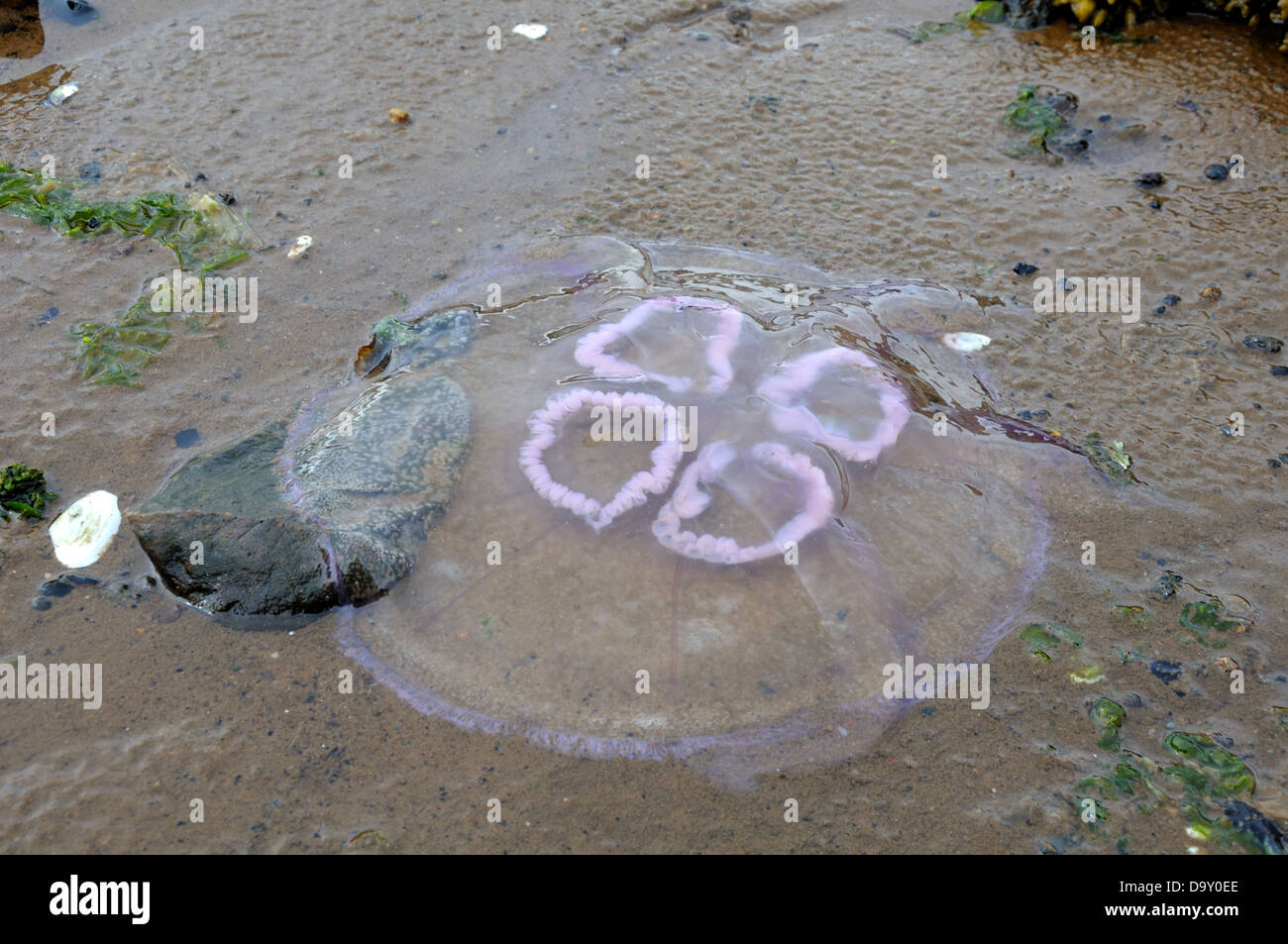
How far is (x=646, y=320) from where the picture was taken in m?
4.26

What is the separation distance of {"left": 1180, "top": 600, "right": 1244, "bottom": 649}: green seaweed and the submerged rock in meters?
2.99

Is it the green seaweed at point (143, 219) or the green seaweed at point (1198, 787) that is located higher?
the green seaweed at point (143, 219)

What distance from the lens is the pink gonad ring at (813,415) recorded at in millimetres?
3848

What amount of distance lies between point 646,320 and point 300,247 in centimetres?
238

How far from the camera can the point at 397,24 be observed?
6984 millimetres

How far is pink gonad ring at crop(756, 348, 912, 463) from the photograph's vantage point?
3.85 m

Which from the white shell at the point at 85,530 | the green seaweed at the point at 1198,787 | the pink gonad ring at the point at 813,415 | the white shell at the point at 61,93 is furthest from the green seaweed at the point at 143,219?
the green seaweed at the point at 1198,787

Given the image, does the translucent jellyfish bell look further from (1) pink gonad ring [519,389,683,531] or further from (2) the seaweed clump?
(2) the seaweed clump

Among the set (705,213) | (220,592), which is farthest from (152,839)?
(705,213)

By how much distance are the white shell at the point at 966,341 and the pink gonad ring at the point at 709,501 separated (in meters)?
1.54

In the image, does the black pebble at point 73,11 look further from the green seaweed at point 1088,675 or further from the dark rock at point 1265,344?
the dark rock at point 1265,344

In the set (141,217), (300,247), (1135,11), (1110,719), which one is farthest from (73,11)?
(1110,719)

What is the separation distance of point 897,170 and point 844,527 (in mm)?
3152

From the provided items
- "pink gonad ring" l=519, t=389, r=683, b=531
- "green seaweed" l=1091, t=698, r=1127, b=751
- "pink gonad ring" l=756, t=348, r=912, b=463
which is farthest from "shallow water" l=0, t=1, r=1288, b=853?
"pink gonad ring" l=756, t=348, r=912, b=463
